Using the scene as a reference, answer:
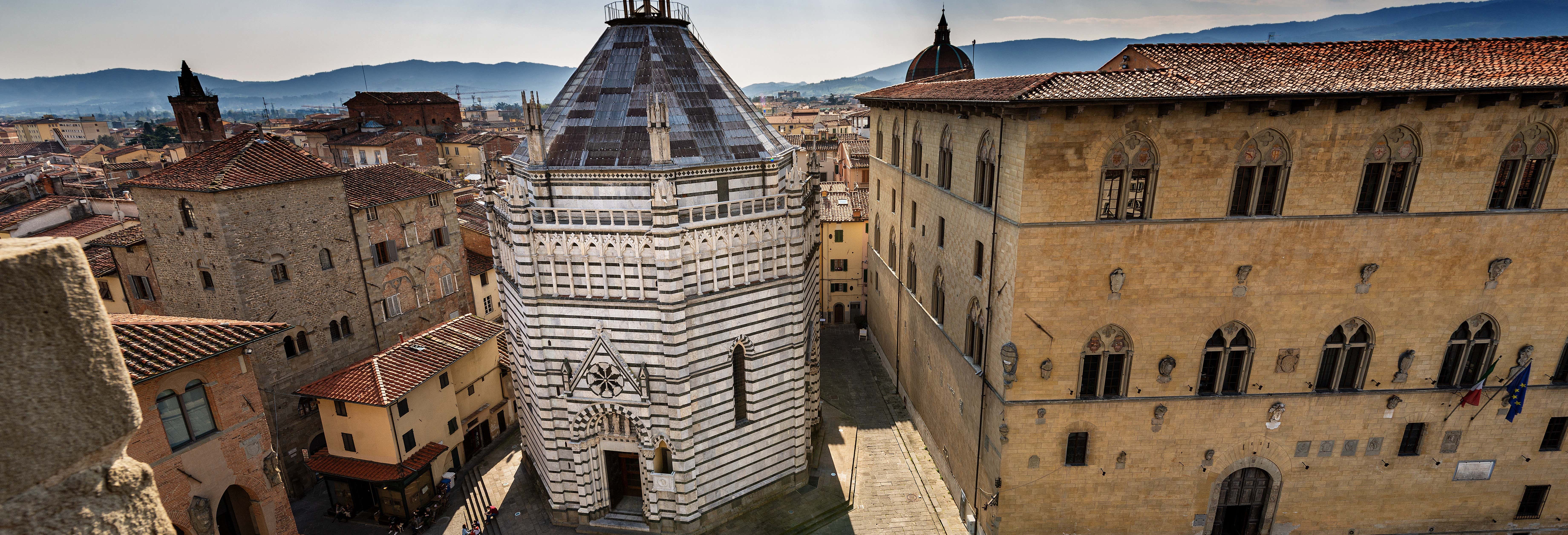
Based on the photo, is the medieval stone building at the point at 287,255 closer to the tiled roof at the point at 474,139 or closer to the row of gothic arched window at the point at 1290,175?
the row of gothic arched window at the point at 1290,175

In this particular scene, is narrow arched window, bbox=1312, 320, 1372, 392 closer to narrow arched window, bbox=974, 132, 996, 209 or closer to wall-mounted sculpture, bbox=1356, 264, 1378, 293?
wall-mounted sculpture, bbox=1356, 264, 1378, 293

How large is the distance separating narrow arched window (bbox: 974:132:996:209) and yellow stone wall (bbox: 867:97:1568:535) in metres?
0.42

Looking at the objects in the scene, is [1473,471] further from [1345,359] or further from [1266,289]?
[1266,289]

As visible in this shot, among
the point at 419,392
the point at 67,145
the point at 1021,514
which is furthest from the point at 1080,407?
the point at 67,145

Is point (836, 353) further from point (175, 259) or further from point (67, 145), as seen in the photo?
point (67, 145)

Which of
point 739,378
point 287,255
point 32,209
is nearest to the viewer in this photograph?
point 739,378

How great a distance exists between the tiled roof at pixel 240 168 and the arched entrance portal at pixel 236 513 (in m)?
10.9

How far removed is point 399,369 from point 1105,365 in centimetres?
2400

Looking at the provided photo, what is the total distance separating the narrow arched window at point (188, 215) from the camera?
80.7 feet

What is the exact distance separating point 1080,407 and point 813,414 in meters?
11.9

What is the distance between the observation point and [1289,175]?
57.4 feet

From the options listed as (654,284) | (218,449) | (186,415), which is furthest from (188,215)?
(654,284)

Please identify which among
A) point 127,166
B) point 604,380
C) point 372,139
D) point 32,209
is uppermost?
point 372,139

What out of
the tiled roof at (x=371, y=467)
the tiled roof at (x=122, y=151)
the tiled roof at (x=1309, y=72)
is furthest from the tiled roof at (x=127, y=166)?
the tiled roof at (x=1309, y=72)
